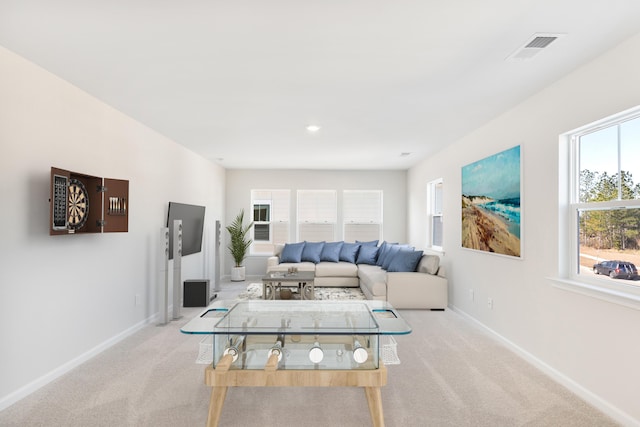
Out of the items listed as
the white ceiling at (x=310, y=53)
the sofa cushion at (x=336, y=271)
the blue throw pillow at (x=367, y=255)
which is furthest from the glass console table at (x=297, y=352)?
the blue throw pillow at (x=367, y=255)

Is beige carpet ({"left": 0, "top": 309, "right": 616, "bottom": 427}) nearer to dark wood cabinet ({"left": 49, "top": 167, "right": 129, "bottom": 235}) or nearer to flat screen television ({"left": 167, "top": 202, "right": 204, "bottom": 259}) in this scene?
dark wood cabinet ({"left": 49, "top": 167, "right": 129, "bottom": 235})

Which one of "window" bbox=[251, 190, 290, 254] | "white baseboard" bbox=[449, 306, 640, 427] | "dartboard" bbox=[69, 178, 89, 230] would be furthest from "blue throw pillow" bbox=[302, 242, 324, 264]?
"dartboard" bbox=[69, 178, 89, 230]

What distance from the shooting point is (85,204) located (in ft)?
10.8

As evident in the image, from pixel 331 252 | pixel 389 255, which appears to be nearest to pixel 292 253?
pixel 331 252

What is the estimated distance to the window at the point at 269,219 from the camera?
8.59 m

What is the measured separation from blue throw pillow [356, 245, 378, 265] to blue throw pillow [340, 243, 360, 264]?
122 mm

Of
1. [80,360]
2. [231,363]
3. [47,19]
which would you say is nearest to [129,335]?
[80,360]

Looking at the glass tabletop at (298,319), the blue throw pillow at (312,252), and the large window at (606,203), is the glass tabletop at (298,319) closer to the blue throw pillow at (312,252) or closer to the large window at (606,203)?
the large window at (606,203)

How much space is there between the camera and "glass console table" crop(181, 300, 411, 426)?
7.24 ft

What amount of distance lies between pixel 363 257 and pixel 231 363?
5485 mm

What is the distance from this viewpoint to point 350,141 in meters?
5.48

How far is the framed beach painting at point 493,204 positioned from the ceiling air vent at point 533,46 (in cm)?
140

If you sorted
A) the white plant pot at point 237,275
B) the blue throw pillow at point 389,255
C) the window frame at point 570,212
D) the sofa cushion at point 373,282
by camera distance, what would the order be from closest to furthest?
the window frame at point 570,212 < the sofa cushion at point 373,282 < the blue throw pillow at point 389,255 < the white plant pot at point 237,275

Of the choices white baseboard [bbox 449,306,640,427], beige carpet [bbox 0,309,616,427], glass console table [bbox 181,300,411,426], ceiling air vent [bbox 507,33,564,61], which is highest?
ceiling air vent [bbox 507,33,564,61]
